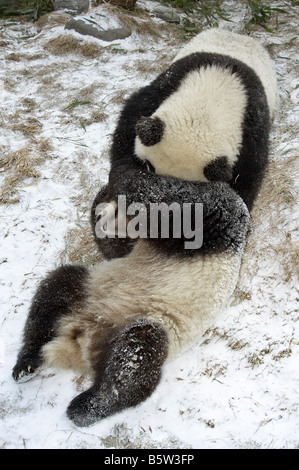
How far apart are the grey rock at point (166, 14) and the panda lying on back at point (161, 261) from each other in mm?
2590

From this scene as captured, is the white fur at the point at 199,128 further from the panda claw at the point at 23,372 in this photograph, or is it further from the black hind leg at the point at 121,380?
the panda claw at the point at 23,372

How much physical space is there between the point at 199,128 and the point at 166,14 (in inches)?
138

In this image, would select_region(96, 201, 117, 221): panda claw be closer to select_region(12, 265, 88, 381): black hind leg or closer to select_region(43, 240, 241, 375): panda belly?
select_region(43, 240, 241, 375): panda belly

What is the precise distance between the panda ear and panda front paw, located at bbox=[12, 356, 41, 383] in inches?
60.6

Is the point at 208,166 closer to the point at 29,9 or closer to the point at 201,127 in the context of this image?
the point at 201,127

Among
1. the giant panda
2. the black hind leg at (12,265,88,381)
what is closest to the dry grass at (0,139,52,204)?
the giant panda

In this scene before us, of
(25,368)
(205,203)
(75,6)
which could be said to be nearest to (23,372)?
(25,368)

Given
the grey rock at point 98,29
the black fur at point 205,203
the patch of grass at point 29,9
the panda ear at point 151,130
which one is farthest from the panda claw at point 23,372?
the patch of grass at point 29,9

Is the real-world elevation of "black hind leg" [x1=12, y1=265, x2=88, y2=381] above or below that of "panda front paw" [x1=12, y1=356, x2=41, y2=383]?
above

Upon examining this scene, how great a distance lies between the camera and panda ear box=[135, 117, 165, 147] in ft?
8.90

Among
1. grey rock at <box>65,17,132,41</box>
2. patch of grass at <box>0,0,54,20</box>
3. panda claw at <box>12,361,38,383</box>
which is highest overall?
grey rock at <box>65,17,132,41</box>

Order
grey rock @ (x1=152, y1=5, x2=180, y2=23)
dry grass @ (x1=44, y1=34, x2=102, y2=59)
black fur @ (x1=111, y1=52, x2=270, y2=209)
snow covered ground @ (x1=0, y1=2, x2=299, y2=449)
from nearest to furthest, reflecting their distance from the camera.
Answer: snow covered ground @ (x1=0, y1=2, x2=299, y2=449) < black fur @ (x1=111, y1=52, x2=270, y2=209) < dry grass @ (x1=44, y1=34, x2=102, y2=59) < grey rock @ (x1=152, y1=5, x2=180, y2=23)
